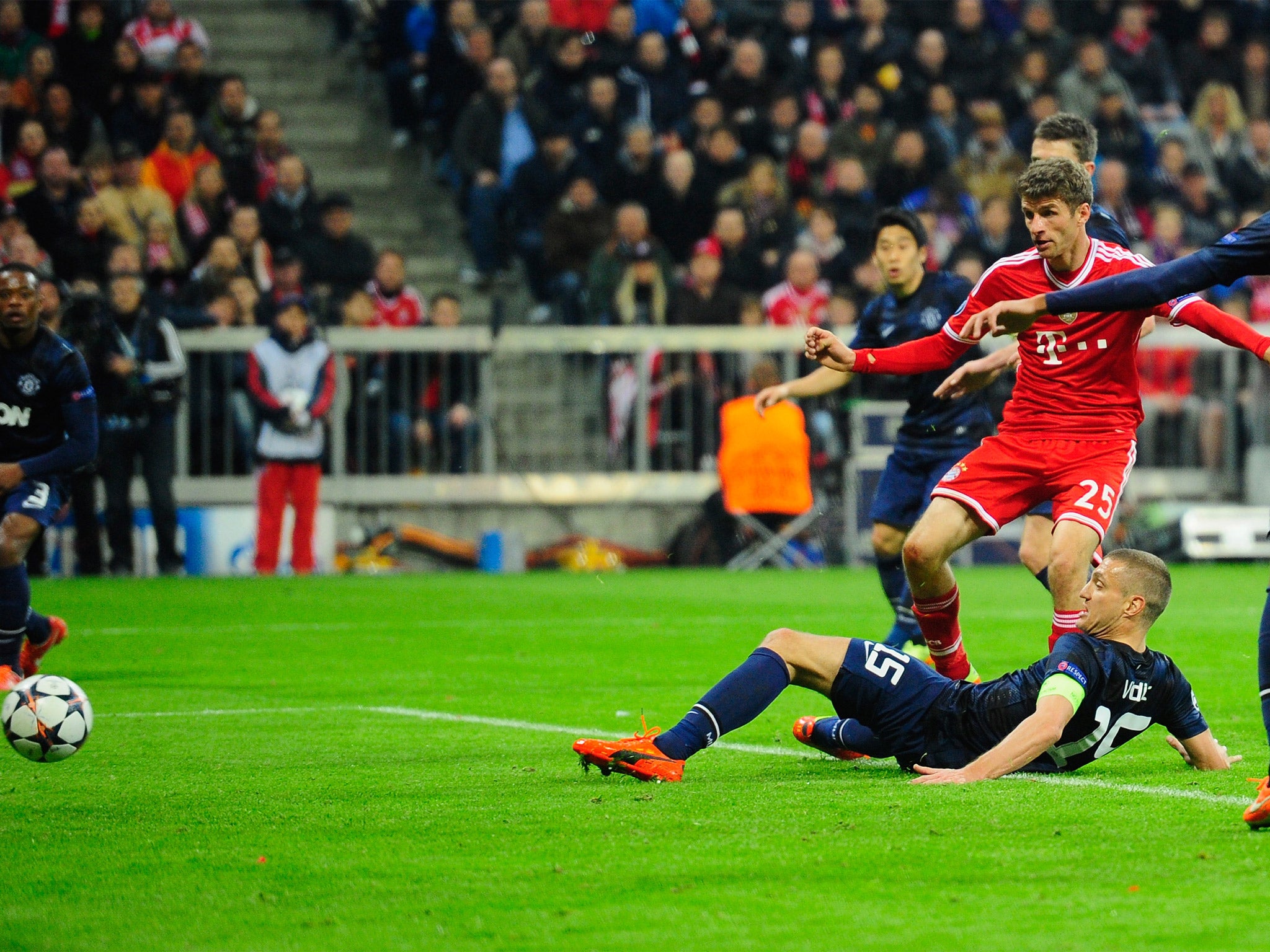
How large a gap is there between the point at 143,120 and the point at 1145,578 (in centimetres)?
1459

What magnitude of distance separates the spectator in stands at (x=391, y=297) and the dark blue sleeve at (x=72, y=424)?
8648 mm

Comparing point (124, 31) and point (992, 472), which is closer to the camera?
point (992, 472)

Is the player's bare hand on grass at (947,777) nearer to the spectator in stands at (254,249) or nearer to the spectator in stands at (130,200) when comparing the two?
the spectator in stands at (254,249)

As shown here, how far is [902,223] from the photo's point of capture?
364 inches

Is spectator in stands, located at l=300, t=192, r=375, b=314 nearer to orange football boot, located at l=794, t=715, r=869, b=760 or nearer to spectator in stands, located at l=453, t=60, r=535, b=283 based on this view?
spectator in stands, located at l=453, t=60, r=535, b=283

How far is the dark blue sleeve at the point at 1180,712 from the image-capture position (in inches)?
227

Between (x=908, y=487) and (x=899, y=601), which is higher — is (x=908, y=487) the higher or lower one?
the higher one

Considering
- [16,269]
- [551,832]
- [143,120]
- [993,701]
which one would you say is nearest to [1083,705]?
[993,701]

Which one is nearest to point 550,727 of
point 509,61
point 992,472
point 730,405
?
point 992,472

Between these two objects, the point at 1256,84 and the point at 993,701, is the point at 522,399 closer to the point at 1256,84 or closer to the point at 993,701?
the point at 1256,84

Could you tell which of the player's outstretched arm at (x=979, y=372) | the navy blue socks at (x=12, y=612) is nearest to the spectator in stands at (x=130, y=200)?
the navy blue socks at (x=12, y=612)

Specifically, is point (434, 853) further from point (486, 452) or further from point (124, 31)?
point (124, 31)

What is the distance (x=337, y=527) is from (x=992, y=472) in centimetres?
1131

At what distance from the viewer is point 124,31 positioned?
1906cm
